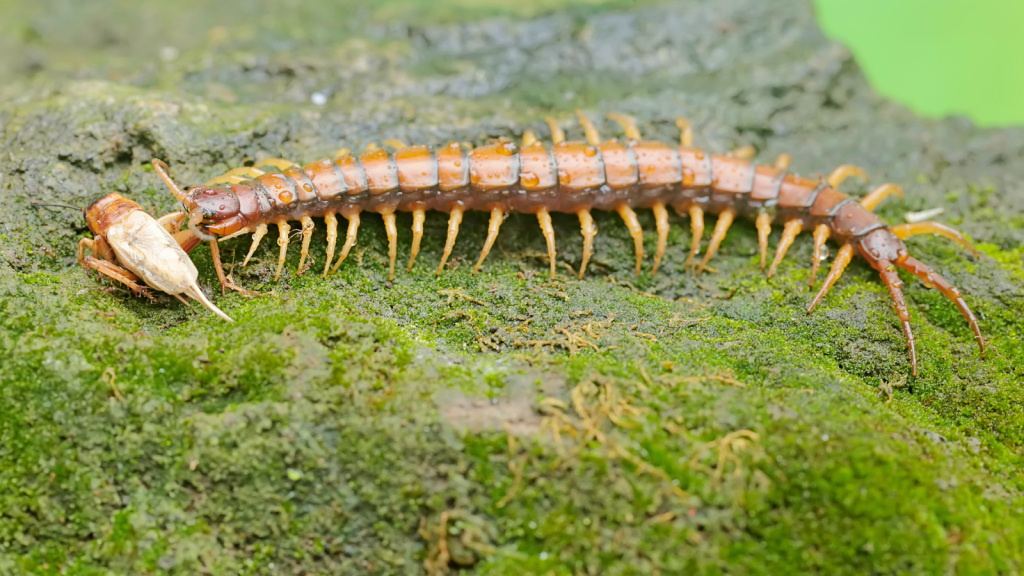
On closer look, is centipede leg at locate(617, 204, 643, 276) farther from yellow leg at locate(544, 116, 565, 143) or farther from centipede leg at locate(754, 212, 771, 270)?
centipede leg at locate(754, 212, 771, 270)

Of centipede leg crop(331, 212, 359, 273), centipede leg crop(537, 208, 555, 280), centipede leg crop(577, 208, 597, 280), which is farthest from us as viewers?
centipede leg crop(577, 208, 597, 280)

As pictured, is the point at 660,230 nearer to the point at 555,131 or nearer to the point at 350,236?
the point at 555,131

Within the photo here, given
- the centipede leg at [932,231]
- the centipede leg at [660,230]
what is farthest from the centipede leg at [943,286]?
the centipede leg at [660,230]

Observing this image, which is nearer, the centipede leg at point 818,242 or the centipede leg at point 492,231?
the centipede leg at point 492,231

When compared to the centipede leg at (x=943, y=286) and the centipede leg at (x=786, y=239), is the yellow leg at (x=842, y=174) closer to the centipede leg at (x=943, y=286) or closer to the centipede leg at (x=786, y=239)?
the centipede leg at (x=786, y=239)

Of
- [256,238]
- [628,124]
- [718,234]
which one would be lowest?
[718,234]

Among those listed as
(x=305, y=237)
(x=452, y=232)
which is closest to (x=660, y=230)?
(x=452, y=232)

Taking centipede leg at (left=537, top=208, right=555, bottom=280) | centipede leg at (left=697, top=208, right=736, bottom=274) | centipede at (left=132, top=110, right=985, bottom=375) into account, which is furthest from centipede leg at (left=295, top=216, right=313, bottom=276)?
centipede leg at (left=697, top=208, right=736, bottom=274)
